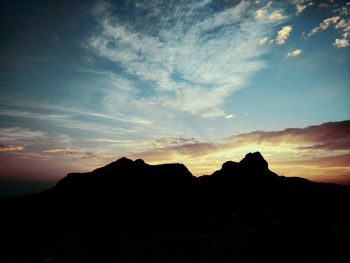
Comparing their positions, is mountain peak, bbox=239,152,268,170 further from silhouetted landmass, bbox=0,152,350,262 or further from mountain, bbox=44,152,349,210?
silhouetted landmass, bbox=0,152,350,262

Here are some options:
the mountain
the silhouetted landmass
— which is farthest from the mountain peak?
the silhouetted landmass

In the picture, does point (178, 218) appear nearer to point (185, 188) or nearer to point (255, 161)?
point (185, 188)

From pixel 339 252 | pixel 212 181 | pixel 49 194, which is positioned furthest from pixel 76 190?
pixel 339 252

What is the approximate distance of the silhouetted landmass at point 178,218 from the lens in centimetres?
994

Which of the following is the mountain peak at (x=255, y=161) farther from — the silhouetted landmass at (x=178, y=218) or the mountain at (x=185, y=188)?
the silhouetted landmass at (x=178, y=218)

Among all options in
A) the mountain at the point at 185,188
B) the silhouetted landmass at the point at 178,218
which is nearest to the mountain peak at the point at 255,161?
the mountain at the point at 185,188

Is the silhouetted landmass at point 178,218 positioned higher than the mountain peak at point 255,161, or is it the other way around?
the mountain peak at point 255,161

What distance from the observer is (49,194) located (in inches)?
2381

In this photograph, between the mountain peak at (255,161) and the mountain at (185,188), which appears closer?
the mountain at (185,188)

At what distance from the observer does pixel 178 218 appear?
1645 inches

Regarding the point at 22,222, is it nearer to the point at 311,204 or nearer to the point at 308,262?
the point at 308,262

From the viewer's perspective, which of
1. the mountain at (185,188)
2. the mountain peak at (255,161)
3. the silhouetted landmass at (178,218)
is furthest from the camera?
the mountain peak at (255,161)

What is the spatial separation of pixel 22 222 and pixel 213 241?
42.4 metres

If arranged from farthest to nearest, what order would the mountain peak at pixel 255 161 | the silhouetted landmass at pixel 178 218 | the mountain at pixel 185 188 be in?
the mountain peak at pixel 255 161 → the mountain at pixel 185 188 → the silhouetted landmass at pixel 178 218
